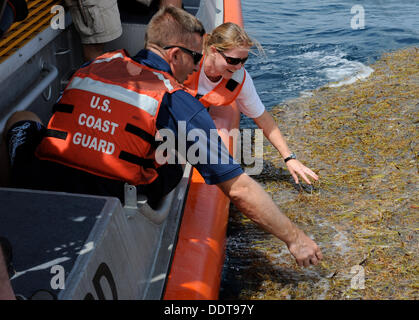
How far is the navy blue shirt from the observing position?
184 cm

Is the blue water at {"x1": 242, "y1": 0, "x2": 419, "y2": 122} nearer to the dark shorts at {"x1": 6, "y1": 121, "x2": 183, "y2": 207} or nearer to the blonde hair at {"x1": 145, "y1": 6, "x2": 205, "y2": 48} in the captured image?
the blonde hair at {"x1": 145, "y1": 6, "x2": 205, "y2": 48}

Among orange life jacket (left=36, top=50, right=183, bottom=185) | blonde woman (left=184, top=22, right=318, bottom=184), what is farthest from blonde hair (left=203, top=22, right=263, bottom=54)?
orange life jacket (left=36, top=50, right=183, bottom=185)

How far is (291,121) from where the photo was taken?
4.86m

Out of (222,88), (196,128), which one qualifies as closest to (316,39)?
(222,88)

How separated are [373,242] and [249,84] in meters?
1.27

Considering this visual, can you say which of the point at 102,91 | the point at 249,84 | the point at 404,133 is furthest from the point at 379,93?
the point at 102,91

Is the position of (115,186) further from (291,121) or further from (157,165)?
(291,121)

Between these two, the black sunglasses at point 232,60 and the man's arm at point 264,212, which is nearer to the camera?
→ the man's arm at point 264,212

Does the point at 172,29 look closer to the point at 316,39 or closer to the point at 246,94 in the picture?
the point at 246,94

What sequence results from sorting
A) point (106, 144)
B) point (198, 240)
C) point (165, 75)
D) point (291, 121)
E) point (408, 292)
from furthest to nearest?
point (291, 121) < point (408, 292) < point (198, 240) < point (165, 75) < point (106, 144)

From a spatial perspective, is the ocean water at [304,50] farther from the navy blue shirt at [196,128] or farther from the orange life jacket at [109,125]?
the orange life jacket at [109,125]

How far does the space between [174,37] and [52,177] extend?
772 mm

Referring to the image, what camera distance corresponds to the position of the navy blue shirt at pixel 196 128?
1.84m

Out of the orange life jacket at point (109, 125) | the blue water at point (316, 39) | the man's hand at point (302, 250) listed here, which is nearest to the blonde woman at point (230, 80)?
the man's hand at point (302, 250)
